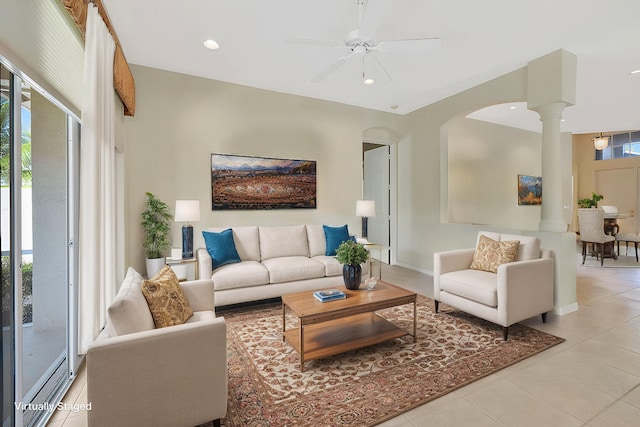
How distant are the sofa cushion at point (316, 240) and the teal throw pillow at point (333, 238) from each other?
0.10 meters

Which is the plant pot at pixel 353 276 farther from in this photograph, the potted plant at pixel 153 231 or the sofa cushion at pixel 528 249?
the potted plant at pixel 153 231

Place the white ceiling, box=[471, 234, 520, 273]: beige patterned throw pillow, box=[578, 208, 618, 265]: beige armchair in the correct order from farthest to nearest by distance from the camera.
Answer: box=[578, 208, 618, 265]: beige armchair, box=[471, 234, 520, 273]: beige patterned throw pillow, the white ceiling

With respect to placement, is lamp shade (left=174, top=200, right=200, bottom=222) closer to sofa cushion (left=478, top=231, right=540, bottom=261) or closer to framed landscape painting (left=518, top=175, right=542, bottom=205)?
sofa cushion (left=478, top=231, right=540, bottom=261)

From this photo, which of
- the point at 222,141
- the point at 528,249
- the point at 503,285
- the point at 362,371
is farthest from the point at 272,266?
the point at 528,249

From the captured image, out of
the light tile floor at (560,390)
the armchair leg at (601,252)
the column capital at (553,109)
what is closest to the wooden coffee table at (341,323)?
the light tile floor at (560,390)

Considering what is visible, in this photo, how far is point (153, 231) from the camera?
3.77 m

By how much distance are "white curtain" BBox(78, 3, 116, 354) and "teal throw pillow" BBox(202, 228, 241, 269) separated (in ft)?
3.99

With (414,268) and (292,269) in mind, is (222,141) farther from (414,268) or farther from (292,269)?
(414,268)

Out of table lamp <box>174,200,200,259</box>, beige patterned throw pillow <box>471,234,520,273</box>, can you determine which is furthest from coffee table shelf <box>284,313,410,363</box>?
table lamp <box>174,200,200,259</box>

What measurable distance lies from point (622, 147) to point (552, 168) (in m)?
7.88

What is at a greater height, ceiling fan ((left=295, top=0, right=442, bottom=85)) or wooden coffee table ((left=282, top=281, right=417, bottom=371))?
ceiling fan ((left=295, top=0, right=442, bottom=85))

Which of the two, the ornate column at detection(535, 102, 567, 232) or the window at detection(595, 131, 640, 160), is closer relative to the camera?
the ornate column at detection(535, 102, 567, 232)

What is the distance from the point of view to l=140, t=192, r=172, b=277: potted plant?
3760 millimetres

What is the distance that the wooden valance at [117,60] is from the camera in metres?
2.04
